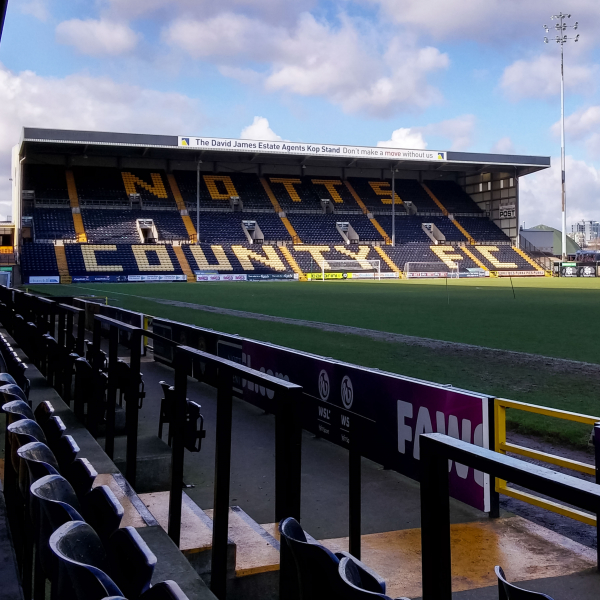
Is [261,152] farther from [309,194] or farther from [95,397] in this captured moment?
[95,397]

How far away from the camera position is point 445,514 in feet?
5.08

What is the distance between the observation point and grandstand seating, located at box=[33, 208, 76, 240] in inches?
1836

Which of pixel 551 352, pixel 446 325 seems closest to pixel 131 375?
pixel 551 352

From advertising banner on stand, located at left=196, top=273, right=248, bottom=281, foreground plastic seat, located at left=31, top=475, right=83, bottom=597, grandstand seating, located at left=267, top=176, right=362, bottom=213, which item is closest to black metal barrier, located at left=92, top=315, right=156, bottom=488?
foreground plastic seat, located at left=31, top=475, right=83, bottom=597

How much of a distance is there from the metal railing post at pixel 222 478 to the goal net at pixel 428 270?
4808 centimetres

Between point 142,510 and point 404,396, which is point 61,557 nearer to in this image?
point 142,510

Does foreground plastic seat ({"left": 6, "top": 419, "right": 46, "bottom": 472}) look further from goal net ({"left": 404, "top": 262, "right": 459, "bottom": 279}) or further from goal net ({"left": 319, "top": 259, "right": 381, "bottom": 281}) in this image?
goal net ({"left": 404, "top": 262, "right": 459, "bottom": 279})

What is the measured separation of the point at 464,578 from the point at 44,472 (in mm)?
2460

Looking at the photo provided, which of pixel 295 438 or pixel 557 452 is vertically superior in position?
pixel 295 438

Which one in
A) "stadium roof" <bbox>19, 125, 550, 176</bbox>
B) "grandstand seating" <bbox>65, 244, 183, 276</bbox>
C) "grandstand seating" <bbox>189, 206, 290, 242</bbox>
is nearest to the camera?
"grandstand seating" <bbox>65, 244, 183, 276</bbox>

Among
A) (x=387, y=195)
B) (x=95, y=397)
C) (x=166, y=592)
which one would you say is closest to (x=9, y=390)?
(x=166, y=592)

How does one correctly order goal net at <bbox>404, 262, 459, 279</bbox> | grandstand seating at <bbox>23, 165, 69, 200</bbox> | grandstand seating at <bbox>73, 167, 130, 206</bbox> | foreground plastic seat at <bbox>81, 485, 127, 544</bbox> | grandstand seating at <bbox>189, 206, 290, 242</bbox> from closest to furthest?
foreground plastic seat at <bbox>81, 485, 127, 544</bbox> < grandstand seating at <bbox>23, 165, 69, 200</bbox> < goal net at <bbox>404, 262, 459, 279</bbox> < grandstand seating at <bbox>189, 206, 290, 242</bbox> < grandstand seating at <bbox>73, 167, 130, 206</bbox>

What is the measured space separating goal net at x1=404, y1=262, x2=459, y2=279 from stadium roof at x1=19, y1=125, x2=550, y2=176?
868 centimetres

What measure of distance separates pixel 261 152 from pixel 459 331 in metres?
37.6
